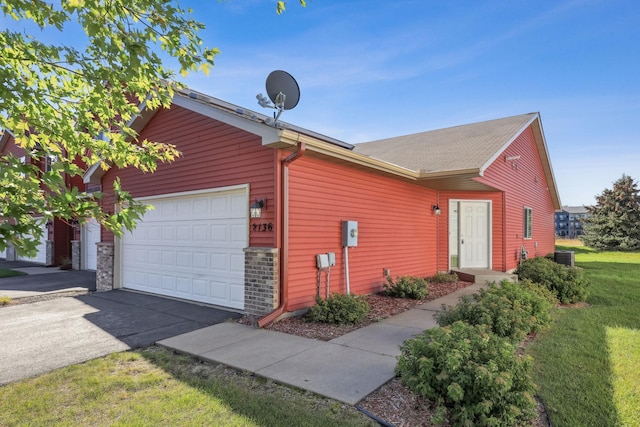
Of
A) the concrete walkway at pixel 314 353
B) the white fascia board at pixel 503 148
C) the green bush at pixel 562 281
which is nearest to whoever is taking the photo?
the concrete walkway at pixel 314 353

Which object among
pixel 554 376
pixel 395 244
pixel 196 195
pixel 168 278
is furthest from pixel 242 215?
pixel 554 376

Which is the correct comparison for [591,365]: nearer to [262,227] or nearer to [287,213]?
[287,213]

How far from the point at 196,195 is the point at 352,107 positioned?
782 cm

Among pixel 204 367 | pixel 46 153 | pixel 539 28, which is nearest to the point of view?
pixel 46 153

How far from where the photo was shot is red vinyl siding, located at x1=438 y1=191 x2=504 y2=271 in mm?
11125

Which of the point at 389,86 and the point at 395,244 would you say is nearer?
the point at 395,244

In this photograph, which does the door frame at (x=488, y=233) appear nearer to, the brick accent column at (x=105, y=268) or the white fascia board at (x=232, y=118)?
the white fascia board at (x=232, y=118)

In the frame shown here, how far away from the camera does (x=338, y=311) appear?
5980mm

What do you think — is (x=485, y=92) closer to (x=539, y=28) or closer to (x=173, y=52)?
(x=539, y=28)

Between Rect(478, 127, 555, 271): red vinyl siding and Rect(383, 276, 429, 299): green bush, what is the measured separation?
3516mm

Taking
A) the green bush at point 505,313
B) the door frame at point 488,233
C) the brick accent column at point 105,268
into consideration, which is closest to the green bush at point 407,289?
the green bush at point 505,313

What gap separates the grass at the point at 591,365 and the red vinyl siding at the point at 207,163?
412 centimetres

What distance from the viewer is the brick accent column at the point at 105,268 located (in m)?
9.12

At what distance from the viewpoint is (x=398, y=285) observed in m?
8.16
